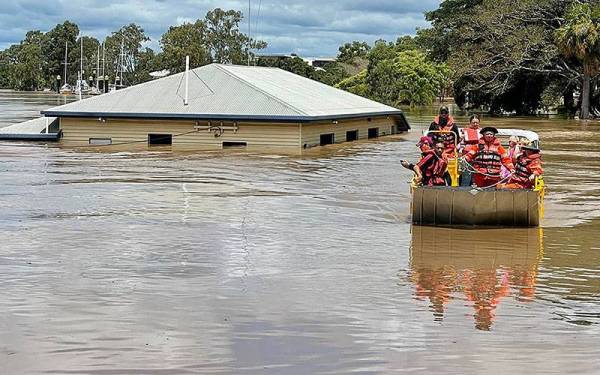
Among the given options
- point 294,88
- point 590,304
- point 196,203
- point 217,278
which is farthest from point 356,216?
point 294,88

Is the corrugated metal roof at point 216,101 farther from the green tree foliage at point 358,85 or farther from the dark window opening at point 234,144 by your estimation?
the green tree foliage at point 358,85

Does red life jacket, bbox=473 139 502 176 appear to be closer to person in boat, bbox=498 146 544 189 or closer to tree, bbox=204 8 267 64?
person in boat, bbox=498 146 544 189

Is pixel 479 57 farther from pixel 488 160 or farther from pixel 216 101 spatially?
pixel 488 160

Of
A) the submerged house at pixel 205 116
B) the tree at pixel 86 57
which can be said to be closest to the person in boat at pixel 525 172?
the submerged house at pixel 205 116

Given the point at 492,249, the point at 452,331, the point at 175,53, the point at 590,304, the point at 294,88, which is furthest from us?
the point at 175,53

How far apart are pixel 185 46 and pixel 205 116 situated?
78614 mm

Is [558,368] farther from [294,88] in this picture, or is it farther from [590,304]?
[294,88]

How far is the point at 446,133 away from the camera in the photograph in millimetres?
14992

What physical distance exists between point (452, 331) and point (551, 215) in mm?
8421

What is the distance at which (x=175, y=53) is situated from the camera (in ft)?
351

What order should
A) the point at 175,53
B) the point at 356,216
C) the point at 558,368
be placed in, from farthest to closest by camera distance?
1. the point at 175,53
2. the point at 356,216
3. the point at 558,368

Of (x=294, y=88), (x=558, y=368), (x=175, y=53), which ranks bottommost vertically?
(x=558, y=368)

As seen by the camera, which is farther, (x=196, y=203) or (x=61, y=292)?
(x=196, y=203)

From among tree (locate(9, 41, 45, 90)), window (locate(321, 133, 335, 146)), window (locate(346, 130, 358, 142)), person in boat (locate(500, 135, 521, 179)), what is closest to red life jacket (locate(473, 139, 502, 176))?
person in boat (locate(500, 135, 521, 179))
